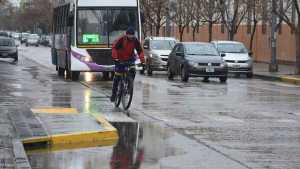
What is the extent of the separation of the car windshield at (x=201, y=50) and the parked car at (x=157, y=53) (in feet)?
14.3

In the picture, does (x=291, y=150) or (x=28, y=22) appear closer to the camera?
(x=291, y=150)

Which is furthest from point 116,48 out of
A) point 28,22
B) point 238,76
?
point 28,22

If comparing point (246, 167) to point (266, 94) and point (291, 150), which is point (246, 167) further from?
point (266, 94)

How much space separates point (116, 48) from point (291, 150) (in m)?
6.84

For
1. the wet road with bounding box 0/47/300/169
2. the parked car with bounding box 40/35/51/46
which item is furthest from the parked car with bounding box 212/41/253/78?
the parked car with bounding box 40/35/51/46

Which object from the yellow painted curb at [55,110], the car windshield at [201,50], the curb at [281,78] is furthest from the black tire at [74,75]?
the yellow painted curb at [55,110]

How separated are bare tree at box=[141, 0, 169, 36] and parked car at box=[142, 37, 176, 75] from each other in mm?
21410

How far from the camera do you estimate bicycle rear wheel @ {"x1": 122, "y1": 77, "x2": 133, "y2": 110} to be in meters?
17.1

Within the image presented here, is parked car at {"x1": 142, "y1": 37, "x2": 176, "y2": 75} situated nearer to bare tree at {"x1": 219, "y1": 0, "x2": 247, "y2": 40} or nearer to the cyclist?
bare tree at {"x1": 219, "y1": 0, "x2": 247, "y2": 40}

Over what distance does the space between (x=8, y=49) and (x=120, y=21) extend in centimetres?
2360

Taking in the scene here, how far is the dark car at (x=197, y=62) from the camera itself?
2948 centimetres

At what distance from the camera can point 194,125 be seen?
1423 cm

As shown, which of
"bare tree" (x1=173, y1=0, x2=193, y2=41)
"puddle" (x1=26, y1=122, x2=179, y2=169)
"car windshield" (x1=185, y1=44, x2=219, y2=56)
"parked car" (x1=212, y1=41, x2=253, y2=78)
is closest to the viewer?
"puddle" (x1=26, y1=122, x2=179, y2=169)

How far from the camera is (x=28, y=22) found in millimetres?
140875
